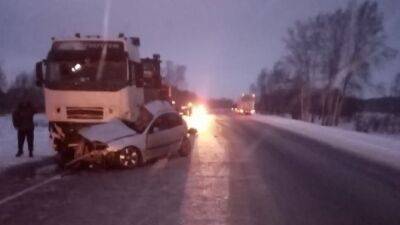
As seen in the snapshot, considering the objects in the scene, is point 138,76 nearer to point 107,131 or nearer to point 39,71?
point 107,131

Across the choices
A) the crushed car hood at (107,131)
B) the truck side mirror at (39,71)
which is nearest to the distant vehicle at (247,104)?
the truck side mirror at (39,71)

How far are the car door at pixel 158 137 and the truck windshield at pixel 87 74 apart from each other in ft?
5.00

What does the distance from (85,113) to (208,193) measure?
6.83m

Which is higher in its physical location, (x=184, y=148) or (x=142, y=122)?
(x=142, y=122)

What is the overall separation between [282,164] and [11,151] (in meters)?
8.90

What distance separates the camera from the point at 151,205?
9914 millimetres

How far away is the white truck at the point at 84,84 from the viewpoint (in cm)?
1698

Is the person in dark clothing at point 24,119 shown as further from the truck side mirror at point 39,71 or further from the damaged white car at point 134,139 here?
the damaged white car at point 134,139

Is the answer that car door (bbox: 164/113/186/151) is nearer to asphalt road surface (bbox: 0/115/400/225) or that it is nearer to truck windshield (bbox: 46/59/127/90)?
asphalt road surface (bbox: 0/115/400/225)

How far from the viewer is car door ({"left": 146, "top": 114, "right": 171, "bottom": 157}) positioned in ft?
55.3

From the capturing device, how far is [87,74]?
17.2 metres

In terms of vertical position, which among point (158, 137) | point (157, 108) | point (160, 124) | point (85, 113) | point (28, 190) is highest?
point (157, 108)

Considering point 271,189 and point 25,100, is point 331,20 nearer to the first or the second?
point 25,100

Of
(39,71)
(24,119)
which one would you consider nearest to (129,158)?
(39,71)
